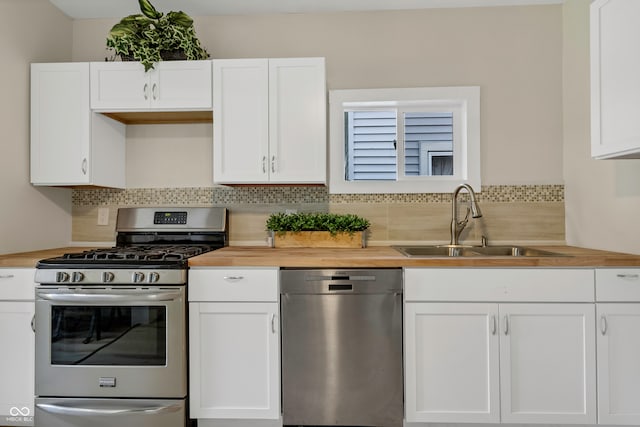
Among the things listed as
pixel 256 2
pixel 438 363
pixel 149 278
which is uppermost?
pixel 256 2

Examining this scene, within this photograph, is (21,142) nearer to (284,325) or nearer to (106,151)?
(106,151)

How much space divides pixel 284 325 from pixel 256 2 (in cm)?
196

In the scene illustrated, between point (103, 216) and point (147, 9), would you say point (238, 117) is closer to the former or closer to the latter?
point (147, 9)

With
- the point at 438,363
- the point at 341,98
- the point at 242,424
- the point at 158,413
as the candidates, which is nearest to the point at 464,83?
the point at 341,98

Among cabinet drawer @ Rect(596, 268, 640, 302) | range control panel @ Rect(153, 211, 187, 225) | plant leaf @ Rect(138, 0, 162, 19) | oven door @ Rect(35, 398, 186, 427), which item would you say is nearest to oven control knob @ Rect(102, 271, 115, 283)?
oven door @ Rect(35, 398, 186, 427)

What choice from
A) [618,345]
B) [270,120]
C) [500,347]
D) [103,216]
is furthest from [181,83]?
[618,345]

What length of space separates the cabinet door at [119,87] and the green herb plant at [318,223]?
1015 mm

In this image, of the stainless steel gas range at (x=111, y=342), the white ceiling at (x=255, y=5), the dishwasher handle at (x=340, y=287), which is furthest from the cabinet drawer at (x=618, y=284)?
the stainless steel gas range at (x=111, y=342)

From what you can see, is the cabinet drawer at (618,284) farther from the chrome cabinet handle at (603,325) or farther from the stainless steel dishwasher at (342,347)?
the stainless steel dishwasher at (342,347)

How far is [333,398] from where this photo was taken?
197 cm

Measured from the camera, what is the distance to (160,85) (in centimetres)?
235

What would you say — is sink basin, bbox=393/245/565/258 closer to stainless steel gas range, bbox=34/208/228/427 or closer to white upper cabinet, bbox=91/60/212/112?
stainless steel gas range, bbox=34/208/228/427

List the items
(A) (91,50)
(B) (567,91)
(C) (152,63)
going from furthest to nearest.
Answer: (A) (91,50) < (B) (567,91) < (C) (152,63)

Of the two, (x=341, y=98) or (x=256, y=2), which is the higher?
(x=256, y=2)
